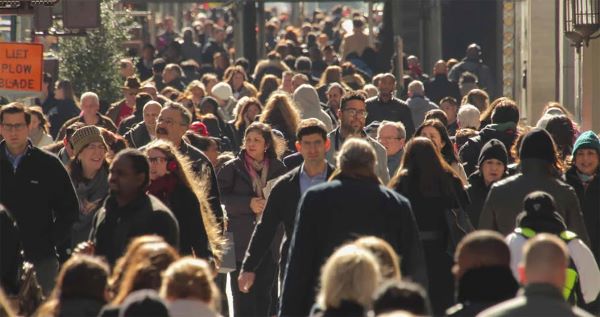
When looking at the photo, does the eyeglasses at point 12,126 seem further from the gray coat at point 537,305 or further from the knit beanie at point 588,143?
the gray coat at point 537,305

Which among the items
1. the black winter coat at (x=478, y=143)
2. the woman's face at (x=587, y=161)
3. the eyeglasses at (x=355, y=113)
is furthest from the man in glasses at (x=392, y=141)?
the woman's face at (x=587, y=161)

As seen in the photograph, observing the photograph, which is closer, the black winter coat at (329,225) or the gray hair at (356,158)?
the black winter coat at (329,225)

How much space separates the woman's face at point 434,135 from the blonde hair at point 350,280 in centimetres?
616

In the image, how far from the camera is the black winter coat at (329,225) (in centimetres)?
931

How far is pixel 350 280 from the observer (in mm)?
7449

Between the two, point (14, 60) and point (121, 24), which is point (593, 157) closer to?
point (14, 60)

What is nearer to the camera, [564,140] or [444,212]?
[444,212]

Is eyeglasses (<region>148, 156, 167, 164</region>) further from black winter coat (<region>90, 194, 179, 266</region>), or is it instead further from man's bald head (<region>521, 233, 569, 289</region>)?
man's bald head (<region>521, 233, 569, 289</region>)

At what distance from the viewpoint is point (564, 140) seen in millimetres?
13977

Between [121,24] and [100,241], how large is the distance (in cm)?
1755

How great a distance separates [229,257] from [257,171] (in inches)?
32.5

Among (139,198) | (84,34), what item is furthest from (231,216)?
(84,34)

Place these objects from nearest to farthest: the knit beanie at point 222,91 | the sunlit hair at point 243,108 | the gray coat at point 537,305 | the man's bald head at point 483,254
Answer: the gray coat at point 537,305 < the man's bald head at point 483,254 < the sunlit hair at point 243,108 < the knit beanie at point 222,91

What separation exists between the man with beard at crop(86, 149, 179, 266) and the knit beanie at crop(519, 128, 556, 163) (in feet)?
8.37
